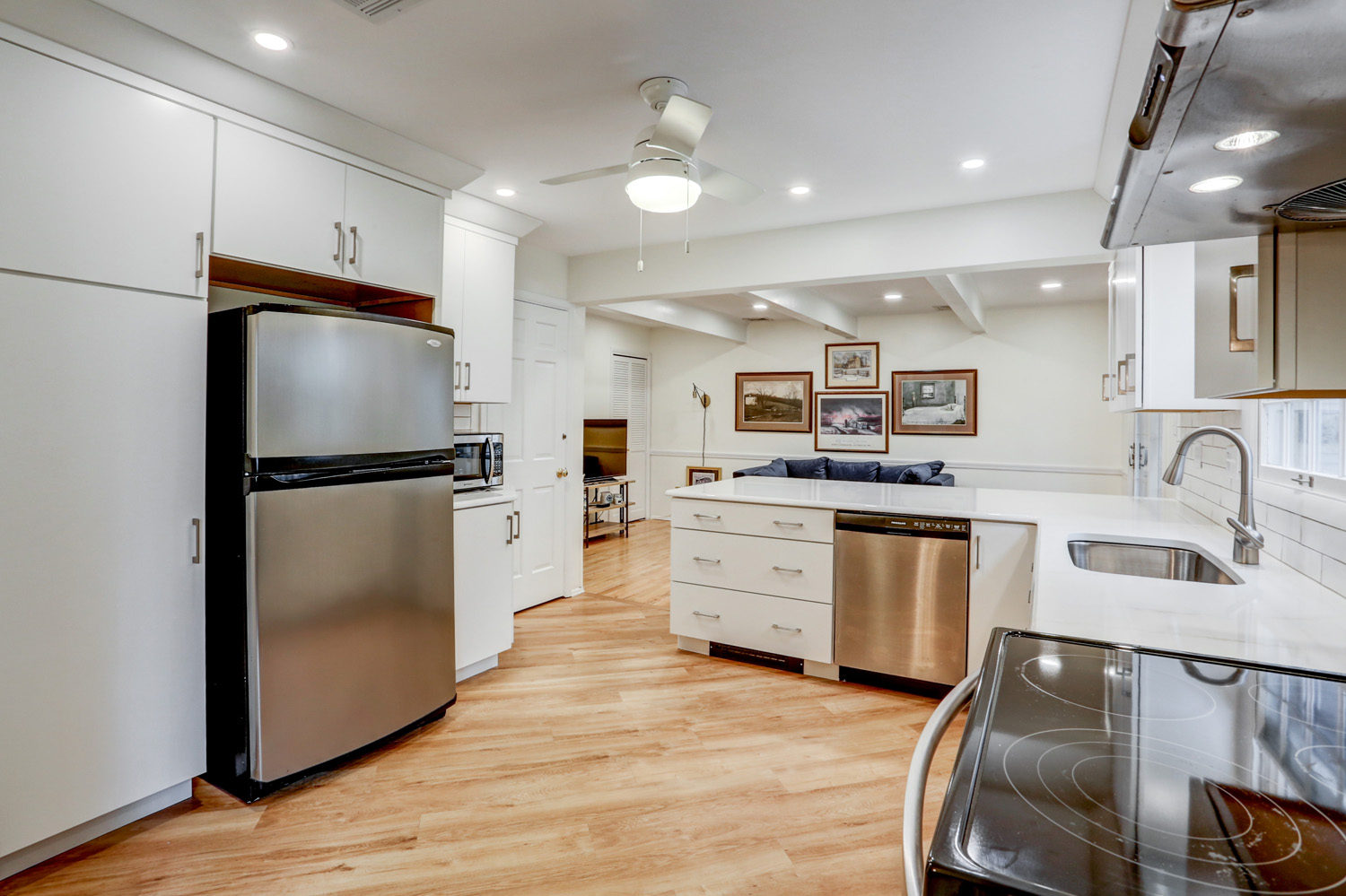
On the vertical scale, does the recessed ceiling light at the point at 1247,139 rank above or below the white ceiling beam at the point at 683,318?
below

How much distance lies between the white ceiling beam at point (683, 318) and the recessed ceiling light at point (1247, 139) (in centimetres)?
475

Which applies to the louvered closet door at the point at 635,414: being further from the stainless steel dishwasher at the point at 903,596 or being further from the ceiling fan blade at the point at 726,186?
the ceiling fan blade at the point at 726,186

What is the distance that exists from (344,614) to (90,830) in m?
0.85

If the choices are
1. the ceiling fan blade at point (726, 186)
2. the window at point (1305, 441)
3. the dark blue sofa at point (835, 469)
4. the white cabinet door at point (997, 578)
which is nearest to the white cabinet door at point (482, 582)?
the ceiling fan blade at point (726, 186)

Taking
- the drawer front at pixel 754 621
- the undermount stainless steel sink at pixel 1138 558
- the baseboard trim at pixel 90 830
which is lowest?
the baseboard trim at pixel 90 830

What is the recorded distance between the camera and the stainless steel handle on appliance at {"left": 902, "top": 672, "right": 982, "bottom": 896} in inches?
22.2

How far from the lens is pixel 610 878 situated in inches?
69.2

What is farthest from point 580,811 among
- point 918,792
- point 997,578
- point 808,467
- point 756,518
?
point 808,467

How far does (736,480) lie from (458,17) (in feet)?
8.87

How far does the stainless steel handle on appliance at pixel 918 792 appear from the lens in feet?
1.85

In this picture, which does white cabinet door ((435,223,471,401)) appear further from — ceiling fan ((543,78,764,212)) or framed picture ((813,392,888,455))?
framed picture ((813,392,888,455))

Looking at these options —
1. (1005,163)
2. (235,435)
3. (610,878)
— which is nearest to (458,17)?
(235,435)

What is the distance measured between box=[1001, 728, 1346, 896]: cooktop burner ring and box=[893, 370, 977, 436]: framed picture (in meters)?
6.59

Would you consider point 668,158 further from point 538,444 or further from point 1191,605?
point 538,444
